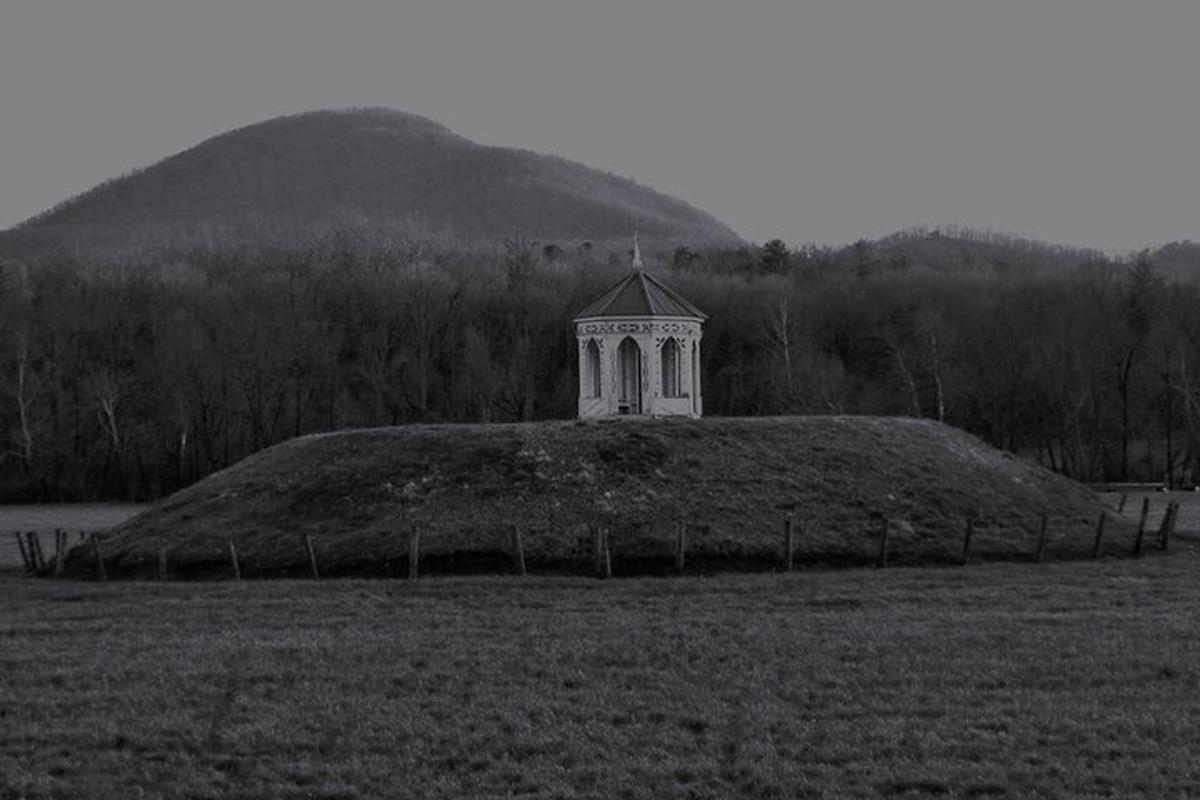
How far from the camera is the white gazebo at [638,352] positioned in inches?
1818

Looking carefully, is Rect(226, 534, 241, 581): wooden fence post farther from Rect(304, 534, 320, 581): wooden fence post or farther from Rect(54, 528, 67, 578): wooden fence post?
Rect(54, 528, 67, 578): wooden fence post

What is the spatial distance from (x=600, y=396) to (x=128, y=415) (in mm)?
41834

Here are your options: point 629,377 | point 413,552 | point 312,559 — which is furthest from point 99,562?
point 629,377

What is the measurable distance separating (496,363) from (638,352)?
37674 millimetres

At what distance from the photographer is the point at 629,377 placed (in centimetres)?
4806

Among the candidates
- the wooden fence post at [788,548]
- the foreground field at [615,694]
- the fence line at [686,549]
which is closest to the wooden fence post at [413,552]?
the fence line at [686,549]

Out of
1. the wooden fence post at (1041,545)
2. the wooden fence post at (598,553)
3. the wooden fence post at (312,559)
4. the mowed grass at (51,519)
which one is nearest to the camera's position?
the wooden fence post at (598,553)

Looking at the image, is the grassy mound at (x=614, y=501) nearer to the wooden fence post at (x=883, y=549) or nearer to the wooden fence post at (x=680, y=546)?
the wooden fence post at (x=883, y=549)

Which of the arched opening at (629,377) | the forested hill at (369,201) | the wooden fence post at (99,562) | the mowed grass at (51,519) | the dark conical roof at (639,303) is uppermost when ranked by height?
the forested hill at (369,201)

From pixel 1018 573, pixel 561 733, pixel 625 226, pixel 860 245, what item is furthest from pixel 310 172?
pixel 561 733

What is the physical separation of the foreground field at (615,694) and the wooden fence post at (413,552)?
266cm

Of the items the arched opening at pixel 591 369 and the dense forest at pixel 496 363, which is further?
the dense forest at pixel 496 363

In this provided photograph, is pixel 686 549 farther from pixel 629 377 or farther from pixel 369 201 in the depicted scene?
pixel 369 201

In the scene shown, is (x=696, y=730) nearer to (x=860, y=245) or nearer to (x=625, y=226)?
(x=860, y=245)
